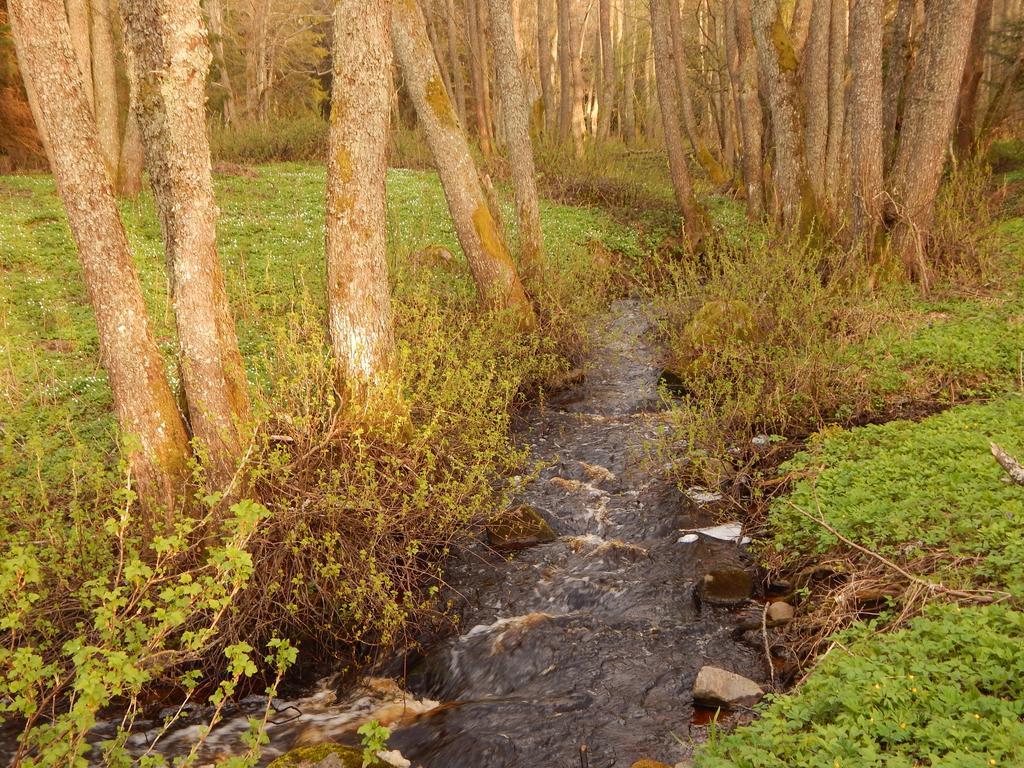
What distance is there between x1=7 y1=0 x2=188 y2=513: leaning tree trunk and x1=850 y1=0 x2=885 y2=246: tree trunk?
9356 mm

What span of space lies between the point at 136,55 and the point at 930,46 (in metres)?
10.1

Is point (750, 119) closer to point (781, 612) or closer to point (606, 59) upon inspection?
point (606, 59)

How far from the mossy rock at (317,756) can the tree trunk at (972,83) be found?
1733 cm

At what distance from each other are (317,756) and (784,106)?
485 inches

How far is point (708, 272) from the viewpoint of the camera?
13.6 metres

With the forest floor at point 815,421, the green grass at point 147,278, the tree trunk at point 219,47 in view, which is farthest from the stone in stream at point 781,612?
the tree trunk at point 219,47

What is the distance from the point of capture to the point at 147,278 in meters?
10.3

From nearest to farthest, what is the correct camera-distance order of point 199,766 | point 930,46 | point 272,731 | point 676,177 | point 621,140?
point 199,766, point 272,731, point 930,46, point 676,177, point 621,140

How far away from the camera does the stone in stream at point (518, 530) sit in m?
6.56

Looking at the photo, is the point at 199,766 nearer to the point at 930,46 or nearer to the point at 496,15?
the point at 496,15

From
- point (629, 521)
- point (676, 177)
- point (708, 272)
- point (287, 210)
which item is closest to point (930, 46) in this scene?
point (708, 272)

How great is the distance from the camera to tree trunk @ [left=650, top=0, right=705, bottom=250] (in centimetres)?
1505

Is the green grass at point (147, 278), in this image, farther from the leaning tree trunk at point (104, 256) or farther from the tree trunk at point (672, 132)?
the tree trunk at point (672, 132)

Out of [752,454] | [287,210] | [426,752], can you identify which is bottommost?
[426,752]
